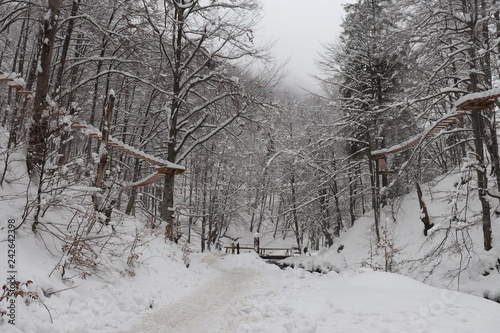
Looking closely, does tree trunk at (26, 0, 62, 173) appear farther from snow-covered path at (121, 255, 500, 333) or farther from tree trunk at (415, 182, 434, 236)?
tree trunk at (415, 182, 434, 236)

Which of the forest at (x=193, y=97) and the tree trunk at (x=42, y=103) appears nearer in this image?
the tree trunk at (x=42, y=103)

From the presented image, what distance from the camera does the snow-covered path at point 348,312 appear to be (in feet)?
13.0

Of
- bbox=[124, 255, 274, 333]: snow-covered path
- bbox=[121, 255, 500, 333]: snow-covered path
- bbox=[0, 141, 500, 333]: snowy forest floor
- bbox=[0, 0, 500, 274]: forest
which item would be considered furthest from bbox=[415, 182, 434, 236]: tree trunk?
bbox=[124, 255, 274, 333]: snow-covered path

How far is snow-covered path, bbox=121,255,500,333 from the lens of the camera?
3.98 meters

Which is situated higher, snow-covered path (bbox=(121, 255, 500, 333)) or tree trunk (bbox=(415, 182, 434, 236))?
tree trunk (bbox=(415, 182, 434, 236))

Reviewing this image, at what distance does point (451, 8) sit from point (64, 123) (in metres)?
11.0

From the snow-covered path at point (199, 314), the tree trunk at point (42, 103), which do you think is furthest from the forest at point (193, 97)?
the snow-covered path at point (199, 314)

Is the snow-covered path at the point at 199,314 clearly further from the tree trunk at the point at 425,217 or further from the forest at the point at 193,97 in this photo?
the tree trunk at the point at 425,217

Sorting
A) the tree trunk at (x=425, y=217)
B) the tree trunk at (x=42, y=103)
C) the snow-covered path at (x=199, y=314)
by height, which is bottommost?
the snow-covered path at (x=199, y=314)

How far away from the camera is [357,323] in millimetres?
4195

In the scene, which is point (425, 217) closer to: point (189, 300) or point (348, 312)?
point (348, 312)

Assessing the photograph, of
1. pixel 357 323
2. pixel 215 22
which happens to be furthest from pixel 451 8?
pixel 357 323

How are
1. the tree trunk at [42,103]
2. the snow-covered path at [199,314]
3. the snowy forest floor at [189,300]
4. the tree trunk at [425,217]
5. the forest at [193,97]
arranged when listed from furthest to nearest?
1. the tree trunk at [425,217]
2. the forest at [193,97]
3. the tree trunk at [42,103]
4. the snow-covered path at [199,314]
5. the snowy forest floor at [189,300]

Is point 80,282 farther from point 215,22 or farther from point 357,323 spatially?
point 215,22
